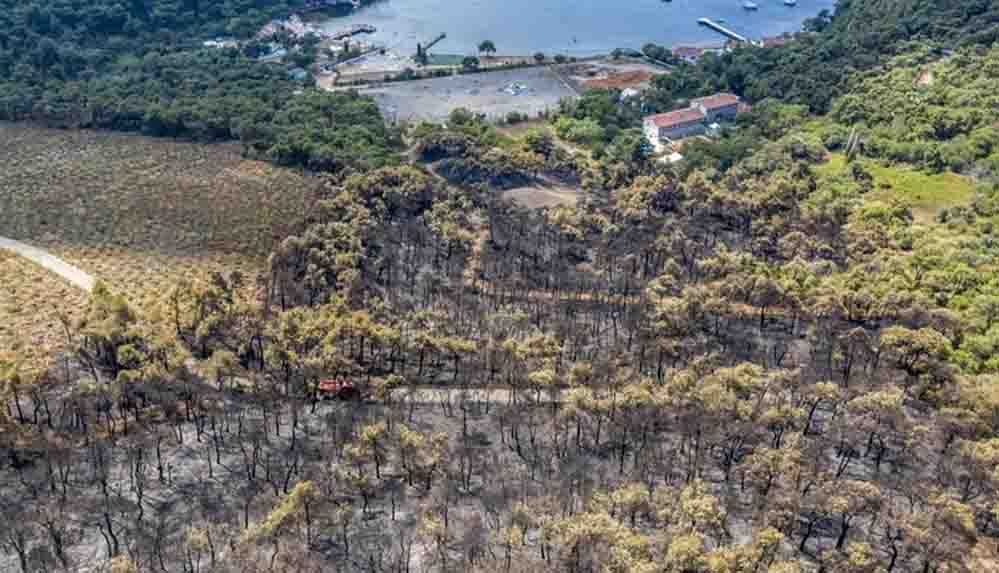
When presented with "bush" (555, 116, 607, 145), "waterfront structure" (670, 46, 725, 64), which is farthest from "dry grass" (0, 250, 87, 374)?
"waterfront structure" (670, 46, 725, 64)

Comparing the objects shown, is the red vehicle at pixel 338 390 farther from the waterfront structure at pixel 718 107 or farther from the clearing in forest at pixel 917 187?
the waterfront structure at pixel 718 107

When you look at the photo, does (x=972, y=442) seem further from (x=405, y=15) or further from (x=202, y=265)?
(x=405, y=15)

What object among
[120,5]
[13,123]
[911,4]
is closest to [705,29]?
[911,4]

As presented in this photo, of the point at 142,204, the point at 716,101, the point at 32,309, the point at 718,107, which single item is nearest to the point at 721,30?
the point at 716,101

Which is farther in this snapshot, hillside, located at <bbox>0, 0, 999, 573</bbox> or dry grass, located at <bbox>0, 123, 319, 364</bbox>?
dry grass, located at <bbox>0, 123, 319, 364</bbox>

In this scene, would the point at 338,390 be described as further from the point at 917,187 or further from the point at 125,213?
the point at 917,187

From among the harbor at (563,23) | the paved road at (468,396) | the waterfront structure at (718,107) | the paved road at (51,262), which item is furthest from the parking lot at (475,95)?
the paved road at (468,396)

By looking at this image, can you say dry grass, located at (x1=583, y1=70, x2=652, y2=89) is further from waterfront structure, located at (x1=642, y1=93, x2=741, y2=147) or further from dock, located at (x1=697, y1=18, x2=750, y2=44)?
dock, located at (x1=697, y1=18, x2=750, y2=44)
